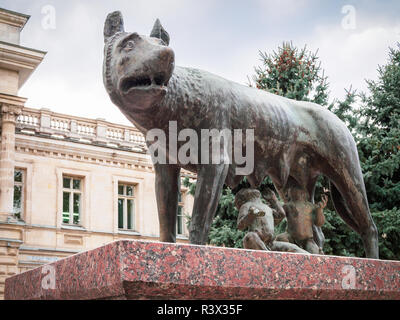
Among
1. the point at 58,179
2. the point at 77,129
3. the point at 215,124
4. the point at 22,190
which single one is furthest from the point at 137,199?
the point at 215,124

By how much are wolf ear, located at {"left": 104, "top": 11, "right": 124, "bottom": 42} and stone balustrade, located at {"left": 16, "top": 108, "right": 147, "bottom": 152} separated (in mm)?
20451

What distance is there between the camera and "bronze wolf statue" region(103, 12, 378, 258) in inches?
128

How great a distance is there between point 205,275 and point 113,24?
1715 millimetres

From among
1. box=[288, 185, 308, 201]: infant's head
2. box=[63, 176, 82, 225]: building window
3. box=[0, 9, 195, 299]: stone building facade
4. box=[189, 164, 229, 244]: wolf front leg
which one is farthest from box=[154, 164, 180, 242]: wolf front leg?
box=[63, 176, 82, 225]: building window

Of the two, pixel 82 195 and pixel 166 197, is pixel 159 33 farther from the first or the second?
pixel 82 195

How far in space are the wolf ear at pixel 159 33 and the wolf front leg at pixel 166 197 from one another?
0.83m

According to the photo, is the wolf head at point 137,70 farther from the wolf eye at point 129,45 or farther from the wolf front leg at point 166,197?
the wolf front leg at point 166,197

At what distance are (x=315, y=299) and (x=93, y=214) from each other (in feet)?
72.3

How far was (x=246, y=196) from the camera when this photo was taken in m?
4.00

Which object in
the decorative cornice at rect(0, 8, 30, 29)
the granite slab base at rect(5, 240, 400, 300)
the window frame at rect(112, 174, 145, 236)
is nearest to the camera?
the granite slab base at rect(5, 240, 400, 300)

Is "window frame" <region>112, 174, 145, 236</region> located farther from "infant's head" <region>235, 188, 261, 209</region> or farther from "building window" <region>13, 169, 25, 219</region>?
"infant's head" <region>235, 188, 261, 209</region>

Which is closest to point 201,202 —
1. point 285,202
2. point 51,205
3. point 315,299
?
point 315,299
